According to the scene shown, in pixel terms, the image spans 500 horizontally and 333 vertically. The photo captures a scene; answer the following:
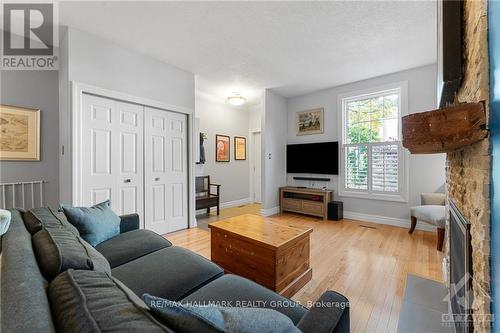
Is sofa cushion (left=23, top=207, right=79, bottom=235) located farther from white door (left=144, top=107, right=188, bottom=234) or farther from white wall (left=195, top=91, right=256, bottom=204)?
white wall (left=195, top=91, right=256, bottom=204)

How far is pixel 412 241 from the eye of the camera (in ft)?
10.3

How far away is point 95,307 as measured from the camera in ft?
1.82

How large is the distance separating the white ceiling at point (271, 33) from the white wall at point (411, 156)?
0.24 meters

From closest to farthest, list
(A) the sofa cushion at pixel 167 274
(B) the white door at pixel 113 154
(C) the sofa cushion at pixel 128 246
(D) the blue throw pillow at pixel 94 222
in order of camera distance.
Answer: (A) the sofa cushion at pixel 167 274
(C) the sofa cushion at pixel 128 246
(D) the blue throw pillow at pixel 94 222
(B) the white door at pixel 113 154

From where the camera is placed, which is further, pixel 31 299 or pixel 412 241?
pixel 412 241

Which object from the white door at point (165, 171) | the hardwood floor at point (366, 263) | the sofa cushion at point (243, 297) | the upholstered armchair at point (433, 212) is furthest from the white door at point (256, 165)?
the sofa cushion at point (243, 297)

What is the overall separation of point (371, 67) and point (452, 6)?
2899 mm

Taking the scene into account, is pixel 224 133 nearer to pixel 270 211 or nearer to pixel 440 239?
pixel 270 211

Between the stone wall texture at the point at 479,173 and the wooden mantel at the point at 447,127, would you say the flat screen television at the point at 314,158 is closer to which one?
the wooden mantel at the point at 447,127

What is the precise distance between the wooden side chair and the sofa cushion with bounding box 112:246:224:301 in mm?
2790

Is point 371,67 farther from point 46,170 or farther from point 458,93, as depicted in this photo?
point 46,170

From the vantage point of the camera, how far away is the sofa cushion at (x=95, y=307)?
0.51 metres

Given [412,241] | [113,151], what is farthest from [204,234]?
[412,241]

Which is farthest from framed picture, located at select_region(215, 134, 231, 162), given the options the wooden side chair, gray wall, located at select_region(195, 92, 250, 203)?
the wooden side chair
